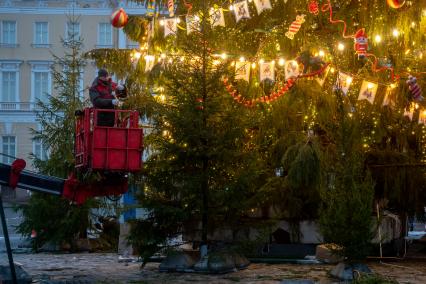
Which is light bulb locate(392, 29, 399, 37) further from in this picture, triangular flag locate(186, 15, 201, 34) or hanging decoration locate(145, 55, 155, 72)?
hanging decoration locate(145, 55, 155, 72)

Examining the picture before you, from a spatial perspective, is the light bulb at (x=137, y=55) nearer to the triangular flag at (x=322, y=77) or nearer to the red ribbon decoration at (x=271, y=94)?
the red ribbon decoration at (x=271, y=94)

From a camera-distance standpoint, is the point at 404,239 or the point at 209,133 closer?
the point at 209,133

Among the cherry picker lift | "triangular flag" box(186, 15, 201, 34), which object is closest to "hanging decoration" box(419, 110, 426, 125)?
"triangular flag" box(186, 15, 201, 34)

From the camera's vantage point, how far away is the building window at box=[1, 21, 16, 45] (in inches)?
2117

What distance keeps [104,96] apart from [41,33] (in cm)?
4198

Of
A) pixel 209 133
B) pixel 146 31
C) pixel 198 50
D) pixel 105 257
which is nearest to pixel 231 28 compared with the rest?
pixel 146 31

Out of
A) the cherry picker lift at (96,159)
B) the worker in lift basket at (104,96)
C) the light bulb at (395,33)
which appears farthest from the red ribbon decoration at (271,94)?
the cherry picker lift at (96,159)

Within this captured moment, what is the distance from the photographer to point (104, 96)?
14.0m

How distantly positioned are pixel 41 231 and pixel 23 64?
32.8 m

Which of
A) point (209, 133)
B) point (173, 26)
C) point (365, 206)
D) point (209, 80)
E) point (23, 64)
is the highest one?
point (23, 64)

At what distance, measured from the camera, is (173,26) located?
18.4 m

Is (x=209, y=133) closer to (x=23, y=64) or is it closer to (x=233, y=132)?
(x=233, y=132)

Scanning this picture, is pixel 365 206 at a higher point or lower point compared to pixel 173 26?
lower

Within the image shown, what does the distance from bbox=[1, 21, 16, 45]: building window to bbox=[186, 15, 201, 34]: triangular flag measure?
3836 cm
